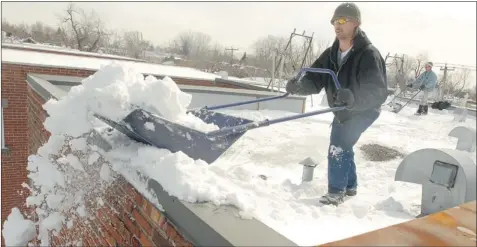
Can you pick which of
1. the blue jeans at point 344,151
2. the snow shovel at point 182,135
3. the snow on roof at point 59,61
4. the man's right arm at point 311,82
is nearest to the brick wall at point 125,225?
the snow shovel at point 182,135

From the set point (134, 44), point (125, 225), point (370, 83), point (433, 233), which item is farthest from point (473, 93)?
point (134, 44)

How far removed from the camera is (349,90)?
2.56 m

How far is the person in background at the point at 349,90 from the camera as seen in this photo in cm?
263

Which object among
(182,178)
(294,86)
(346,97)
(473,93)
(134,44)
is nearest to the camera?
(473,93)

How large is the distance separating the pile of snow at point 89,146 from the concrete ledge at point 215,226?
0.63 feet

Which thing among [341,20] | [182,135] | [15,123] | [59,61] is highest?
[341,20]

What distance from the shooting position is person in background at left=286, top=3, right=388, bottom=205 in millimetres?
2631

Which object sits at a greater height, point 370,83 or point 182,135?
point 370,83

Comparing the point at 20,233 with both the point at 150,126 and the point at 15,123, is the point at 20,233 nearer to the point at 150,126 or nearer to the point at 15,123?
the point at 150,126

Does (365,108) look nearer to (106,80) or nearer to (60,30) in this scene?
(106,80)

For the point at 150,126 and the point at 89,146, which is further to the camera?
the point at 89,146

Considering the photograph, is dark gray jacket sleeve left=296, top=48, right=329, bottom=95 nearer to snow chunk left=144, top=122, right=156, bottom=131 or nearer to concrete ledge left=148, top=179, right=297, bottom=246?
snow chunk left=144, top=122, right=156, bottom=131

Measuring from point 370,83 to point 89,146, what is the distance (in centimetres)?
229

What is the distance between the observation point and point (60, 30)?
55.7m
